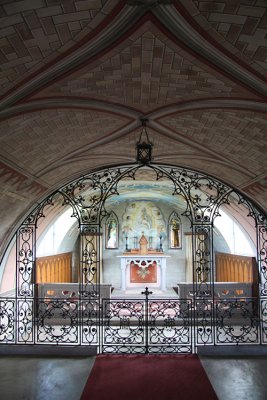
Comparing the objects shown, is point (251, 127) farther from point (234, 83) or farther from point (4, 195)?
point (4, 195)

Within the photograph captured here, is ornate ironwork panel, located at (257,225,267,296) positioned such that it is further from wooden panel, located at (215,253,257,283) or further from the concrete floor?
the concrete floor

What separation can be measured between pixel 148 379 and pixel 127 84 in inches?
193

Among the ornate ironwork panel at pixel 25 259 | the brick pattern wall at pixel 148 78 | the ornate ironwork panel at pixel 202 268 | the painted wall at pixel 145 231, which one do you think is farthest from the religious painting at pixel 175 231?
the brick pattern wall at pixel 148 78

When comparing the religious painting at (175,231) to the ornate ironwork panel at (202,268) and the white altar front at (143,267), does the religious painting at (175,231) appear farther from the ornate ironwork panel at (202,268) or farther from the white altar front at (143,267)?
the ornate ironwork panel at (202,268)

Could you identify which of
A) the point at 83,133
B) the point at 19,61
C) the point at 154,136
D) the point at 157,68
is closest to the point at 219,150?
the point at 154,136

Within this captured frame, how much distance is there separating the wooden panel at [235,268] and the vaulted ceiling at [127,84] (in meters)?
4.70

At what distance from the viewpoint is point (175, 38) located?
11.4ft

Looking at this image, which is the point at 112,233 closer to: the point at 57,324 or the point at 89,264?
the point at 57,324

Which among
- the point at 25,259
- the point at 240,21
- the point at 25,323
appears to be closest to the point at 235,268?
the point at 25,259

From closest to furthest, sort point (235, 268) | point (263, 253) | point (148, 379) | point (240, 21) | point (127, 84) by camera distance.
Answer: point (240, 21)
point (127, 84)
point (148, 379)
point (263, 253)
point (235, 268)

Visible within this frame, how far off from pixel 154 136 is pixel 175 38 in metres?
3.34

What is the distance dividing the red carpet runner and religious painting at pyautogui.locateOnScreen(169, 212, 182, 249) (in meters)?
10.1

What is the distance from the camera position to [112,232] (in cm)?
1788

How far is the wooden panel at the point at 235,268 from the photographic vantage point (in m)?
11.8
